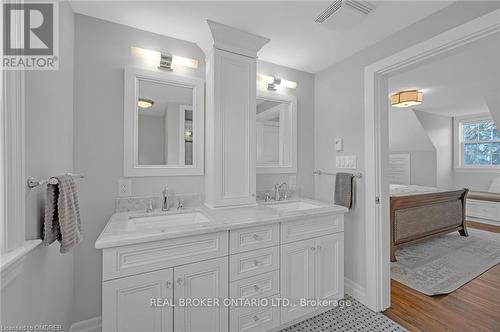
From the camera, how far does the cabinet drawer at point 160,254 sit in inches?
46.4

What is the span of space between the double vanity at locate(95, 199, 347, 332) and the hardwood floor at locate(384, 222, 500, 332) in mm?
562

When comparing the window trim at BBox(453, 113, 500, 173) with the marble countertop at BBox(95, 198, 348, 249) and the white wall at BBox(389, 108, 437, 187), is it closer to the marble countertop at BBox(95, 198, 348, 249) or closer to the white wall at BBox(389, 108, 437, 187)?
the white wall at BBox(389, 108, 437, 187)

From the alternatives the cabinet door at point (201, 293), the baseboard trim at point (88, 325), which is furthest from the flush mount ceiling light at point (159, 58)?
the baseboard trim at point (88, 325)

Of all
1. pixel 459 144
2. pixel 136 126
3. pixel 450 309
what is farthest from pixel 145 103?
pixel 459 144

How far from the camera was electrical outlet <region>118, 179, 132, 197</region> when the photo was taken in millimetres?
1712

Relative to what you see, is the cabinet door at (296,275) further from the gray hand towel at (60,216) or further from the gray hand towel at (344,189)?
the gray hand towel at (60,216)

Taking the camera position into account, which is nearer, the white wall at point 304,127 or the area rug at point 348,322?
the area rug at point 348,322

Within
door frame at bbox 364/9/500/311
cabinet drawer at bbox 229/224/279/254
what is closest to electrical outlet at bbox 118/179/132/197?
cabinet drawer at bbox 229/224/279/254

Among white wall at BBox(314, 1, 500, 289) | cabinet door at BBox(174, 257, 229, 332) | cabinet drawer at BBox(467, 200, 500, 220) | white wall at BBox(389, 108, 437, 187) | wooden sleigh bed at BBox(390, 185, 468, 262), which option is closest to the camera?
cabinet door at BBox(174, 257, 229, 332)

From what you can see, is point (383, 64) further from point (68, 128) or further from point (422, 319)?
point (68, 128)

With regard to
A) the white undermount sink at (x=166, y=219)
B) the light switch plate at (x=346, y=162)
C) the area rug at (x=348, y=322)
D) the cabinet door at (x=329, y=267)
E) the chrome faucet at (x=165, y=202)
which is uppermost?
the light switch plate at (x=346, y=162)

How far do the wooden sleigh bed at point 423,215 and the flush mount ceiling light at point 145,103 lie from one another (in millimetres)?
2894

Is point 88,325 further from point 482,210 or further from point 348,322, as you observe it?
point 482,210

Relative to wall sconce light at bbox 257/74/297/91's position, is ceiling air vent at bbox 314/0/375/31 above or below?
above
